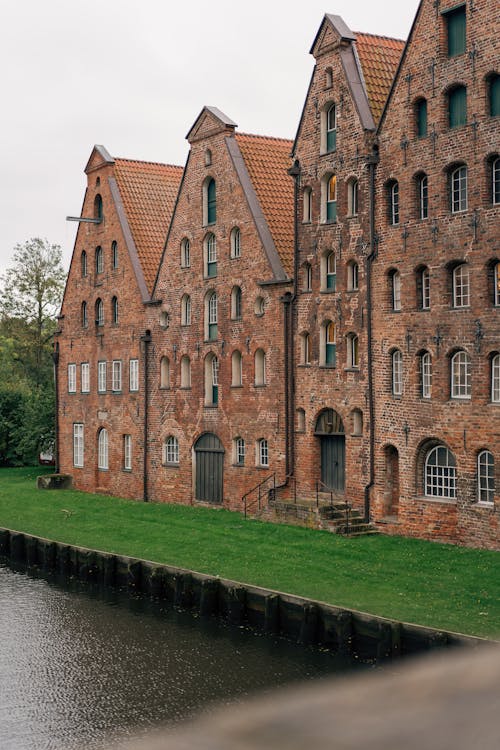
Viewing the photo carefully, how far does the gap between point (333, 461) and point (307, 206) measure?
891cm

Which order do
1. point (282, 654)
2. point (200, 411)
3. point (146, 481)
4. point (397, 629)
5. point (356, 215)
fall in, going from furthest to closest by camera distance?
point (146, 481)
point (200, 411)
point (356, 215)
point (282, 654)
point (397, 629)

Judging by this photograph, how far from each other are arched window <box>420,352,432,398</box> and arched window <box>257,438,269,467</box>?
8477 mm

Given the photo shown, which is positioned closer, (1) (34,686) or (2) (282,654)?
(1) (34,686)

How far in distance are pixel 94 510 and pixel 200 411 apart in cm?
597

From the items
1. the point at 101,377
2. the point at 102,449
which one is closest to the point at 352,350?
the point at 101,377

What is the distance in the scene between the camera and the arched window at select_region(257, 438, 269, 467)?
37.8m

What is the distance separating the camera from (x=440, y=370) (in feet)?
98.3

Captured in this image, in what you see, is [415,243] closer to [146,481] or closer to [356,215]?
[356,215]

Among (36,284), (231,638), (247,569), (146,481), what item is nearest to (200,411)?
(146,481)

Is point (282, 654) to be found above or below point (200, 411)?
below

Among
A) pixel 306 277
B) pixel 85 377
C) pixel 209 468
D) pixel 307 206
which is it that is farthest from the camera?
pixel 85 377

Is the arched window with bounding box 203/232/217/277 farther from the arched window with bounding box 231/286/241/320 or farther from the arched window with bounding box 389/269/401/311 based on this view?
the arched window with bounding box 389/269/401/311

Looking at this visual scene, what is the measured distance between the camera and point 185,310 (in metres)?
42.7

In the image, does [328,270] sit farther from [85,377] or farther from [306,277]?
[85,377]
